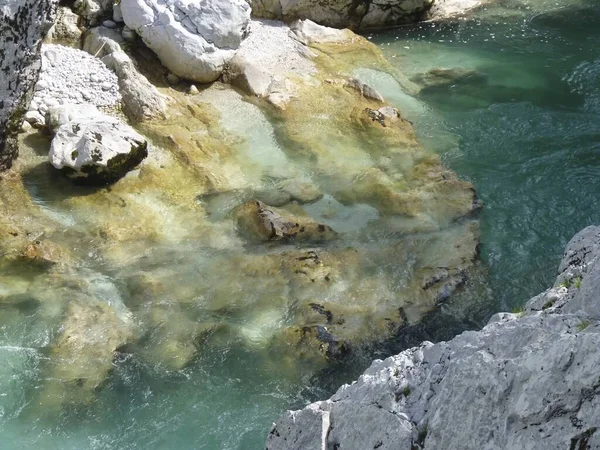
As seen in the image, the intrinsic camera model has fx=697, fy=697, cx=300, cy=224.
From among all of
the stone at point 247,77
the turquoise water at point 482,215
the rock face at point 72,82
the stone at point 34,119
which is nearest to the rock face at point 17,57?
the stone at point 34,119

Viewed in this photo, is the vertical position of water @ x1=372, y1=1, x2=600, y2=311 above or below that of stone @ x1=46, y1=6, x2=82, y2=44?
above

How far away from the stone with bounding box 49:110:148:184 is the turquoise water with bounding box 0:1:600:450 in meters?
2.75

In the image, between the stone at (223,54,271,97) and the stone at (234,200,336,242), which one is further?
the stone at (223,54,271,97)

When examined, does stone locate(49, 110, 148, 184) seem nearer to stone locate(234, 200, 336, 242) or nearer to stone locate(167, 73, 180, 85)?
stone locate(234, 200, 336, 242)

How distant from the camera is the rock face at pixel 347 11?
626 inches

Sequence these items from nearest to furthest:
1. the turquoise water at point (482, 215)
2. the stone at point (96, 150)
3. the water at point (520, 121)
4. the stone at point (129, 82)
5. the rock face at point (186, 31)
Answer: the turquoise water at point (482, 215)
the water at point (520, 121)
the stone at point (96, 150)
the stone at point (129, 82)
the rock face at point (186, 31)

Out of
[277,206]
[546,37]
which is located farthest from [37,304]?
[546,37]

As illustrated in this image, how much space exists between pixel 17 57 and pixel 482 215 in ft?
23.2

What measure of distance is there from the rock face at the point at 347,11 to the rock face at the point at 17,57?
6733 mm

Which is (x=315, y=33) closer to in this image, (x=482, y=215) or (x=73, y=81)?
(x=73, y=81)

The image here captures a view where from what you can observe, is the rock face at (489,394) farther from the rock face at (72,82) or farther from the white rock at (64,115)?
the rock face at (72,82)

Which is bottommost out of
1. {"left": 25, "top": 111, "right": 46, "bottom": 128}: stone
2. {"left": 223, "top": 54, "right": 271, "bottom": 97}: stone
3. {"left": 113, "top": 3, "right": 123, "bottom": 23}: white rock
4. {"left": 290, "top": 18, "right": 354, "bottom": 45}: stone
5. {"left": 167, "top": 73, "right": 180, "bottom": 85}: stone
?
{"left": 25, "top": 111, "right": 46, "bottom": 128}: stone

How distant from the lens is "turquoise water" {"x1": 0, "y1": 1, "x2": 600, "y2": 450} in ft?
23.4

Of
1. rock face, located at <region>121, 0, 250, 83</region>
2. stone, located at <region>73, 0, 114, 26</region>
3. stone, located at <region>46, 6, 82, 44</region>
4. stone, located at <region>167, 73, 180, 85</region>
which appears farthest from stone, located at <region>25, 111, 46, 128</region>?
stone, located at <region>73, 0, 114, 26</region>
